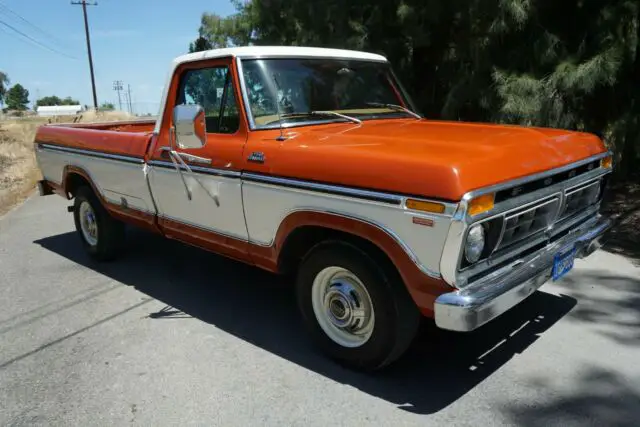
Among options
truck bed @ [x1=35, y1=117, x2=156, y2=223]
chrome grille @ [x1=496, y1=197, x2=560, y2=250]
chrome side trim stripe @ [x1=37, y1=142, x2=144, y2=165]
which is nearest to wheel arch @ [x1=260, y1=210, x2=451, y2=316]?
chrome grille @ [x1=496, y1=197, x2=560, y2=250]

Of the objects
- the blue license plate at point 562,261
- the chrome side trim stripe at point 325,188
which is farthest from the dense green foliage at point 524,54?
the chrome side trim stripe at point 325,188

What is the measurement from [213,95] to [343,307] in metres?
1.92

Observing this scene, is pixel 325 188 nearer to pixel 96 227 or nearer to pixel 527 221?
pixel 527 221

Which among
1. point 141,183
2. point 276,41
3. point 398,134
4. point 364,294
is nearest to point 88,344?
point 141,183

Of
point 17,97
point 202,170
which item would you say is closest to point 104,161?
point 202,170

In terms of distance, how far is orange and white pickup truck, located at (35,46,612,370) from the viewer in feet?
9.25

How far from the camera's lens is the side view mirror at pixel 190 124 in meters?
3.68

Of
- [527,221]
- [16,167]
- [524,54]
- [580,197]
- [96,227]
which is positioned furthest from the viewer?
[16,167]

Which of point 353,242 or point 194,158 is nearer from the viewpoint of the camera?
point 353,242

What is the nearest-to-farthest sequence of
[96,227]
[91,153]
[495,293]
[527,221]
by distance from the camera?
[495,293] → [527,221] → [91,153] → [96,227]

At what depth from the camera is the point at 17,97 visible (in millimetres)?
128250

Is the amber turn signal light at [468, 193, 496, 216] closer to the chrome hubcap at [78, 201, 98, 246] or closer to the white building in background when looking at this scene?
the chrome hubcap at [78, 201, 98, 246]

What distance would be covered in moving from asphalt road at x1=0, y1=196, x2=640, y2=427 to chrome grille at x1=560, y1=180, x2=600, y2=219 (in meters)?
0.87

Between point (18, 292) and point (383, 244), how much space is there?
3951mm
